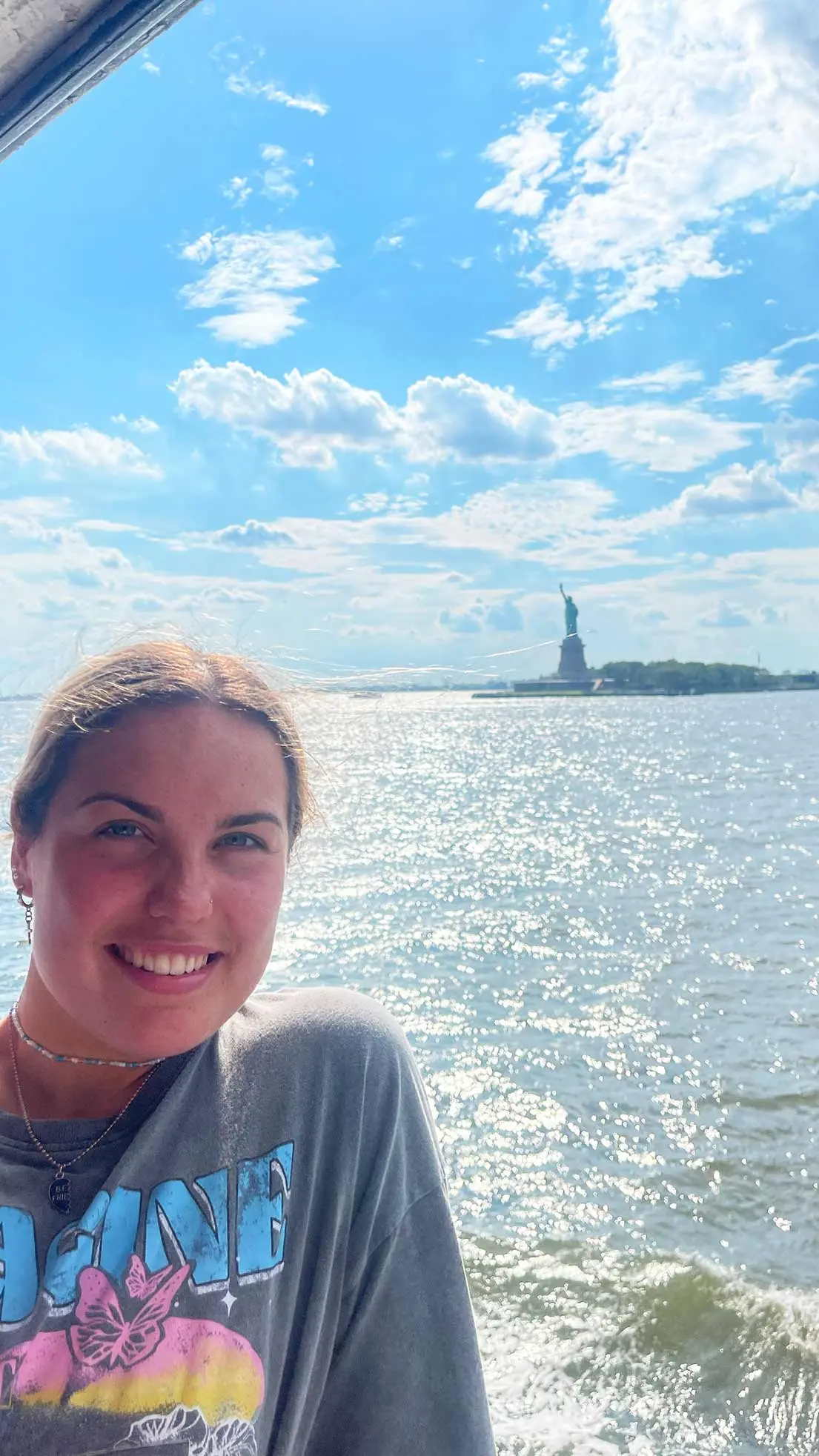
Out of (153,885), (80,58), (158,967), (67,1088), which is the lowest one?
(67,1088)

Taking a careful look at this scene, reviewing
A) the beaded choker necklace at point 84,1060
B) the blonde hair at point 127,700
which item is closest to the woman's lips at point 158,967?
the beaded choker necklace at point 84,1060

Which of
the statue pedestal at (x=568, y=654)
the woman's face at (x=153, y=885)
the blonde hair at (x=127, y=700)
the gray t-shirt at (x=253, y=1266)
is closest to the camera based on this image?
the gray t-shirt at (x=253, y=1266)

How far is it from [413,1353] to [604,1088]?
7.50 metres

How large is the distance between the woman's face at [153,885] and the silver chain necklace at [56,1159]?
70mm

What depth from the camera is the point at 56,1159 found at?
4.89 ft

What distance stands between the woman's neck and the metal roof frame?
1.44m

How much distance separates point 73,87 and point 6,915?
11347mm

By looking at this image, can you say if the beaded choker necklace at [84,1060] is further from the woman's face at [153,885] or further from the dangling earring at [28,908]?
the dangling earring at [28,908]

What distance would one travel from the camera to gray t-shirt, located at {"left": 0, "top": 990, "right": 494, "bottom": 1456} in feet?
4.53

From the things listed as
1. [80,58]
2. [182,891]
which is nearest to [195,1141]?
[182,891]

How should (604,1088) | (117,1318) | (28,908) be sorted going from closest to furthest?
(117,1318), (28,908), (604,1088)

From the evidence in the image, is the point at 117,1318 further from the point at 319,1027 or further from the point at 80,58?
the point at 80,58

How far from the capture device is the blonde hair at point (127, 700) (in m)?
1.58

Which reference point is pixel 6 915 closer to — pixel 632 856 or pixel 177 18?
pixel 177 18
